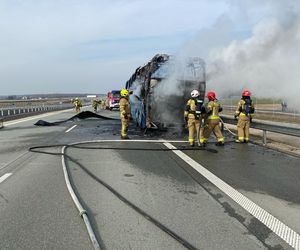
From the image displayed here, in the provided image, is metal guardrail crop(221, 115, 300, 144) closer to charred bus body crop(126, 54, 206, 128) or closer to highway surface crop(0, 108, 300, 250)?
highway surface crop(0, 108, 300, 250)

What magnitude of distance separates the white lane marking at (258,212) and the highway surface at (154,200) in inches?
0.5

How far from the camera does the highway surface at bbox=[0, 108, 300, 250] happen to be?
4.75 metres

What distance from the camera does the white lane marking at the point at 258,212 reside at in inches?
188

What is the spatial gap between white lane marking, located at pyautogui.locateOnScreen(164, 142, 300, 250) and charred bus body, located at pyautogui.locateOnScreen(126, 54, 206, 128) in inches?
296

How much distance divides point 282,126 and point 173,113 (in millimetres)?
5182

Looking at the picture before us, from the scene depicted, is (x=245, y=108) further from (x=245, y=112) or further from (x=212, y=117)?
(x=212, y=117)

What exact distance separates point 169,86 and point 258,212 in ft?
35.8

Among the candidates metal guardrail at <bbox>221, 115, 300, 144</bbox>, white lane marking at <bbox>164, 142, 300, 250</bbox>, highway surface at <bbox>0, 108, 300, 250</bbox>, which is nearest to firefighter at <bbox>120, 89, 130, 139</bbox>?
highway surface at <bbox>0, 108, 300, 250</bbox>

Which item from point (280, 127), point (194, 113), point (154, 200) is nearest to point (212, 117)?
point (194, 113)

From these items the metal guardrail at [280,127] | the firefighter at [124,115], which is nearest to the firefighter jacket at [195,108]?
the metal guardrail at [280,127]

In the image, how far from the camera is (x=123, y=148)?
1312 centimetres

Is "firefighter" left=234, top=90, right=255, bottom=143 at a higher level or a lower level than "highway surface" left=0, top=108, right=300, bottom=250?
higher

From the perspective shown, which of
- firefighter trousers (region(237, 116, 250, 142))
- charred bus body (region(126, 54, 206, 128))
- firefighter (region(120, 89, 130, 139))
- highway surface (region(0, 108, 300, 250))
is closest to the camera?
highway surface (region(0, 108, 300, 250))

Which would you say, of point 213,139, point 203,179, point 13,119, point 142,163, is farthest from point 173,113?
point 13,119
